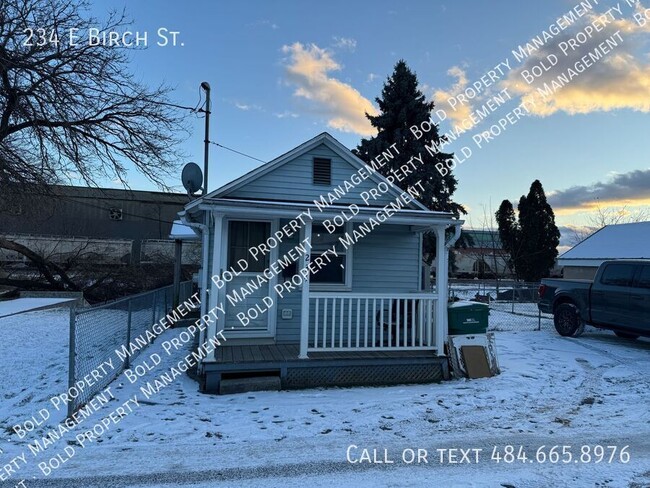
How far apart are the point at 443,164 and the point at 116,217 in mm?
25252

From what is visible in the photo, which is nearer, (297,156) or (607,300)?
(297,156)

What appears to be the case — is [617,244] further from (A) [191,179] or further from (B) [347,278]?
(A) [191,179]

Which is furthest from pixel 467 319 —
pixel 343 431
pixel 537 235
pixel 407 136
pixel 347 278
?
pixel 537 235

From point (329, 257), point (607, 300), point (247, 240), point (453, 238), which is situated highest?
point (453, 238)

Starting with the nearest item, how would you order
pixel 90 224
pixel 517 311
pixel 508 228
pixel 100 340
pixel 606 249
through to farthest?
pixel 100 340 < pixel 517 311 < pixel 606 249 < pixel 508 228 < pixel 90 224

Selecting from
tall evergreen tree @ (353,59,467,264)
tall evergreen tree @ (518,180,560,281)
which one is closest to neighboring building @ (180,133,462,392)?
tall evergreen tree @ (353,59,467,264)

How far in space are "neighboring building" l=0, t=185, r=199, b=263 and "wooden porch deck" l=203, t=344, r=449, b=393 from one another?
30.9 feet

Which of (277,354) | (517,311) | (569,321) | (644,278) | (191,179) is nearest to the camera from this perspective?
(277,354)

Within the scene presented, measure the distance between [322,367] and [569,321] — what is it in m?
7.33

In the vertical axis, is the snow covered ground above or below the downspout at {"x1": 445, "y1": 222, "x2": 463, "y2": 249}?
below

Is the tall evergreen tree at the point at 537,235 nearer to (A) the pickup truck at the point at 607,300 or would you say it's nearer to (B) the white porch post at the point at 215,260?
(A) the pickup truck at the point at 607,300

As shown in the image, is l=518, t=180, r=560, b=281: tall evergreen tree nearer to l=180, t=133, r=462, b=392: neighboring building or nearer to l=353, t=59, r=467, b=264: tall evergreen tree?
l=353, t=59, r=467, b=264: tall evergreen tree

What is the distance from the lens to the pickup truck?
8.69m

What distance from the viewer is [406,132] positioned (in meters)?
19.8
